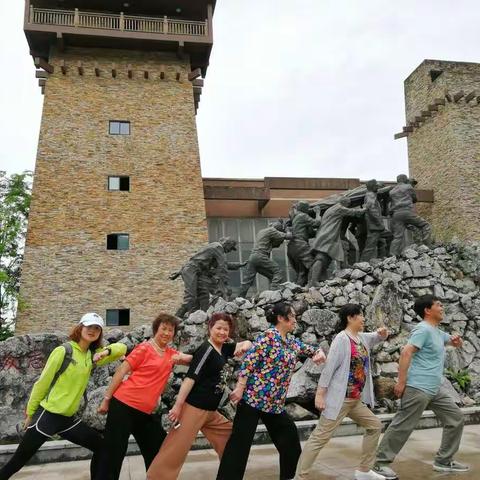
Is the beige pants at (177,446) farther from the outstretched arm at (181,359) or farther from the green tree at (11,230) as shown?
the green tree at (11,230)

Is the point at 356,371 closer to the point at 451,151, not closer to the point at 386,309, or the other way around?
the point at 386,309

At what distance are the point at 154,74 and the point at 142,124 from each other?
2.22 meters

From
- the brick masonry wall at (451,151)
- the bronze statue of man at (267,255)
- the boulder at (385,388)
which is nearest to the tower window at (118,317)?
the bronze statue of man at (267,255)

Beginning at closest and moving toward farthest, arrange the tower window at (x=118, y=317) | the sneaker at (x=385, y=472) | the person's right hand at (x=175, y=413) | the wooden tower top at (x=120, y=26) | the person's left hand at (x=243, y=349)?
1. the person's right hand at (x=175, y=413)
2. the person's left hand at (x=243, y=349)
3. the sneaker at (x=385, y=472)
4. the tower window at (x=118, y=317)
5. the wooden tower top at (x=120, y=26)

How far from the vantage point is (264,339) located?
371cm

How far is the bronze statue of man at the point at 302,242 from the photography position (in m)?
10.8

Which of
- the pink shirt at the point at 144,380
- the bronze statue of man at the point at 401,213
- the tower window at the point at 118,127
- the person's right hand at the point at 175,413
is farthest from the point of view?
the tower window at the point at 118,127

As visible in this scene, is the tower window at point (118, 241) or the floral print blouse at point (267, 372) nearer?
the floral print blouse at point (267, 372)

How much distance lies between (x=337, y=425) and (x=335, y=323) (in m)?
5.05

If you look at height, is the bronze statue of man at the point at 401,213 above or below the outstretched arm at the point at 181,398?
above

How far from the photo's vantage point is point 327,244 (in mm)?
10492

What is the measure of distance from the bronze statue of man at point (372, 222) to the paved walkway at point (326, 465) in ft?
20.3

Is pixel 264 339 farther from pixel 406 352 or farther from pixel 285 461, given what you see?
pixel 406 352

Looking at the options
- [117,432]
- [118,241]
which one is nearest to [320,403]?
[117,432]
